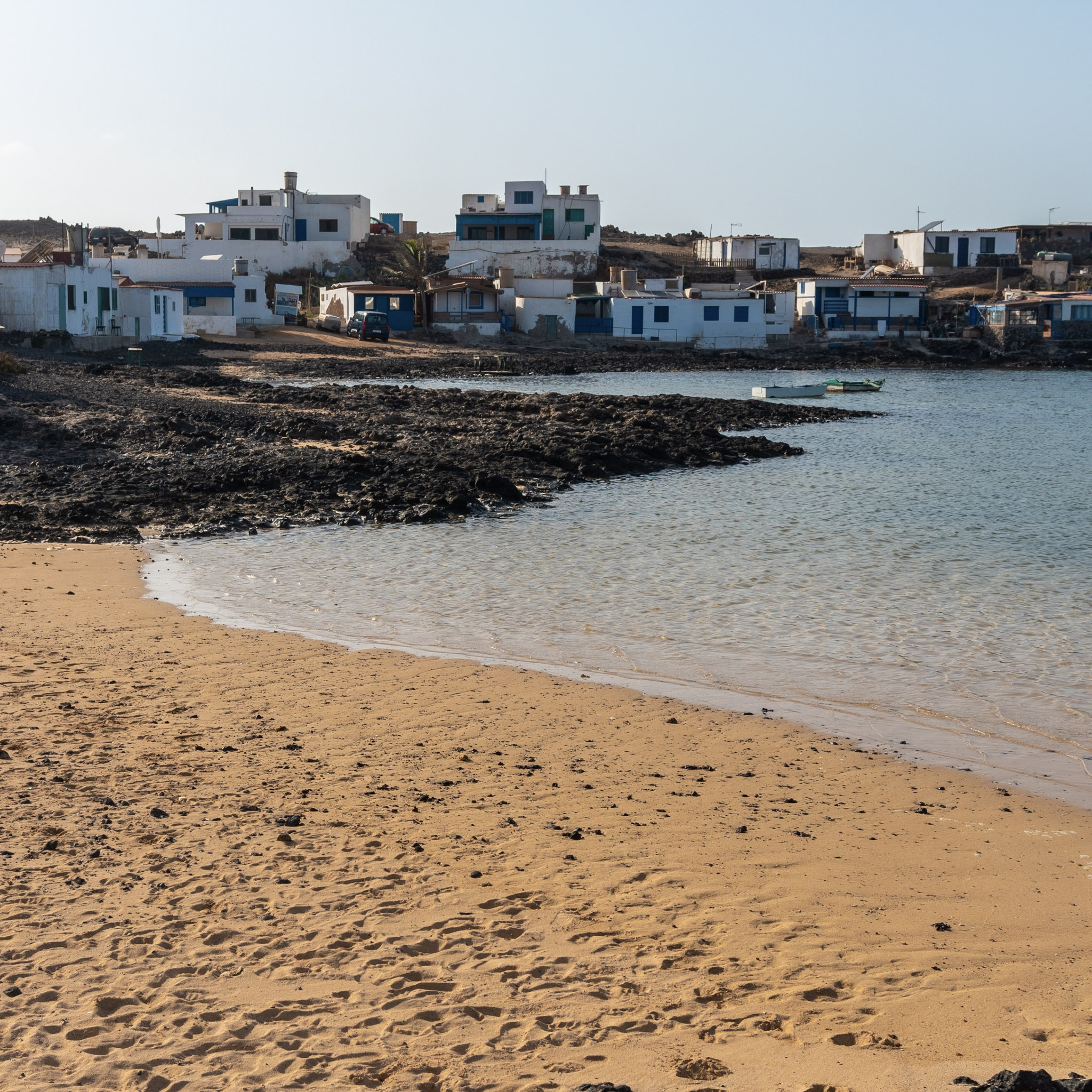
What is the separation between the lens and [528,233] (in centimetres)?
9069

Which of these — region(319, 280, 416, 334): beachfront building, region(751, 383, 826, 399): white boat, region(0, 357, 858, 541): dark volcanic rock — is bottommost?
region(0, 357, 858, 541): dark volcanic rock

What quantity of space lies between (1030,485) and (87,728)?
23700mm

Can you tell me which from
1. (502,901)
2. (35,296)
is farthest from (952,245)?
(502,901)

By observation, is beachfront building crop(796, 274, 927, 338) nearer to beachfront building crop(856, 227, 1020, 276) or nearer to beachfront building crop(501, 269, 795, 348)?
beachfront building crop(501, 269, 795, 348)

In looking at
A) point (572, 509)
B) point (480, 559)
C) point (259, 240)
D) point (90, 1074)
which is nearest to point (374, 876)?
point (90, 1074)

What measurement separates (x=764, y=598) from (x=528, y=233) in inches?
3198

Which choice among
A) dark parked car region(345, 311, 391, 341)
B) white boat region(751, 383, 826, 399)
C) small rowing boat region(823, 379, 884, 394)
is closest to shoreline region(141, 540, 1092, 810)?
white boat region(751, 383, 826, 399)

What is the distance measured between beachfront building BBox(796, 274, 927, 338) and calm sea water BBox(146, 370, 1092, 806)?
56.2 m

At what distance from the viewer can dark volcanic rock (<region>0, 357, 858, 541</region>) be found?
1780cm

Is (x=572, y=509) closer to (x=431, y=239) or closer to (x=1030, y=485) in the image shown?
(x=1030, y=485)

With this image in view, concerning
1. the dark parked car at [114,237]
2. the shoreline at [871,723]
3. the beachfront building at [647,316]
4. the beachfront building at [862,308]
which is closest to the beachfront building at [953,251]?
the beachfront building at [862,308]

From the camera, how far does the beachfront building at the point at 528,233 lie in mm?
88000

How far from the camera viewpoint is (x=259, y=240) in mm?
82562

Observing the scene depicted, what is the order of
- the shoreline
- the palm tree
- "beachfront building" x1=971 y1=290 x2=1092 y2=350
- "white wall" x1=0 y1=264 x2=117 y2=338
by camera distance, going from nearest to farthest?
the shoreline, "white wall" x1=0 y1=264 x2=117 y2=338, "beachfront building" x1=971 y1=290 x2=1092 y2=350, the palm tree
